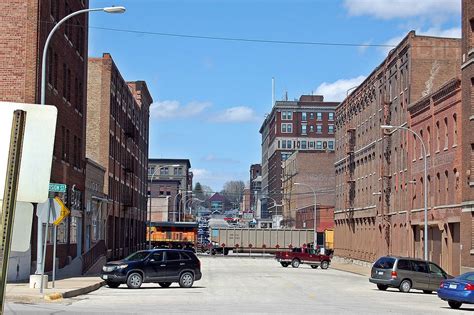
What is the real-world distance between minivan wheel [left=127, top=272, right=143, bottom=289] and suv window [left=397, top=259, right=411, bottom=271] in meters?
12.1

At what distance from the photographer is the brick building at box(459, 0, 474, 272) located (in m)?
41.8

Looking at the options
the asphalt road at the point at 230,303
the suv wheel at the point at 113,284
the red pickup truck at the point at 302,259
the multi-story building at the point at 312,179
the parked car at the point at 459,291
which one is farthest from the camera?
the multi-story building at the point at 312,179

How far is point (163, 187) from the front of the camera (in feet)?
548

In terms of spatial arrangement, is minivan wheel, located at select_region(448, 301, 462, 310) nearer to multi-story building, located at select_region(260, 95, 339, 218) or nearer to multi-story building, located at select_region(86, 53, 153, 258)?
multi-story building, located at select_region(86, 53, 153, 258)

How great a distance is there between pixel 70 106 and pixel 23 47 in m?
9.56

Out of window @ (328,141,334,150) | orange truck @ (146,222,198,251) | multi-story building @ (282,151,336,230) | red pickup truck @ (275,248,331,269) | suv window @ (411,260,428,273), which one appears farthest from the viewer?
window @ (328,141,334,150)

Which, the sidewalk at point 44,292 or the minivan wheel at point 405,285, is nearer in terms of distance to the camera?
the sidewalk at point 44,292

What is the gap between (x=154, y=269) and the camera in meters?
33.2

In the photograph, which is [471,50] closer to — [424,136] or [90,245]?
[424,136]

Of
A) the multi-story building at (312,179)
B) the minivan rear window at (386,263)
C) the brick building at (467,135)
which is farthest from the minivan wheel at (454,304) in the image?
the multi-story building at (312,179)

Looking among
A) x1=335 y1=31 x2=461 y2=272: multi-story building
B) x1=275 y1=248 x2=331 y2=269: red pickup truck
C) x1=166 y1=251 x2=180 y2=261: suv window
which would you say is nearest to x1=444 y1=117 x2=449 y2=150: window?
x1=335 y1=31 x2=461 y2=272: multi-story building

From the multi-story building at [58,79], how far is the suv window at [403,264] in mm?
16608

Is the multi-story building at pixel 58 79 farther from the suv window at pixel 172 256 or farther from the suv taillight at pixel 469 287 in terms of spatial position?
the suv taillight at pixel 469 287

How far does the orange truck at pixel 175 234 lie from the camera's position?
94.2m
